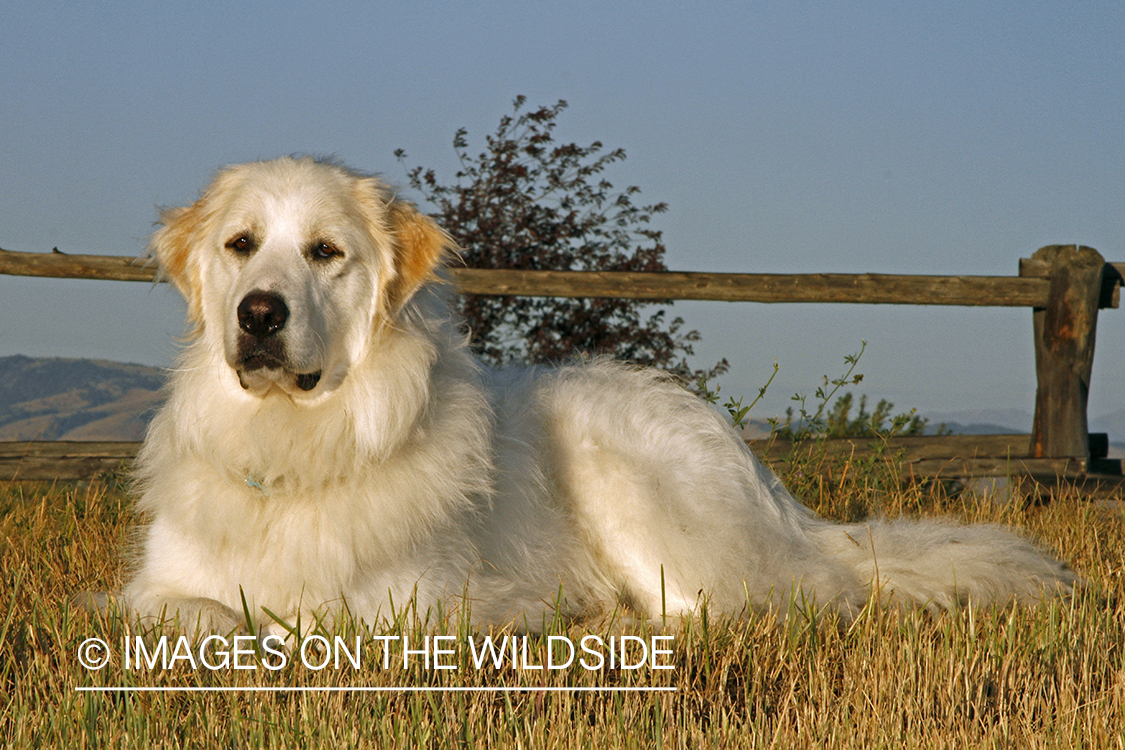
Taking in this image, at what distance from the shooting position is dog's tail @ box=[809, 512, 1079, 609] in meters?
3.30

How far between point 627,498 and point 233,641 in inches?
56.4

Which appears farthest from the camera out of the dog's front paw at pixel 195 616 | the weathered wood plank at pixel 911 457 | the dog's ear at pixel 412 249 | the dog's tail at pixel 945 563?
the weathered wood plank at pixel 911 457

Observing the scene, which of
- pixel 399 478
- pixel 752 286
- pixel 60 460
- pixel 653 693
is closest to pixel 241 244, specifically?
pixel 399 478

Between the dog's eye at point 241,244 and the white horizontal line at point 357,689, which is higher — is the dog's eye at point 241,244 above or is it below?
above

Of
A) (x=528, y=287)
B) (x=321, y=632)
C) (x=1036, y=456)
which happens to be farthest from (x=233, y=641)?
(x=1036, y=456)

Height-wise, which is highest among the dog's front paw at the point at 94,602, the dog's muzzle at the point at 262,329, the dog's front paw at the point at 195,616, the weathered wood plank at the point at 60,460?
the dog's muzzle at the point at 262,329

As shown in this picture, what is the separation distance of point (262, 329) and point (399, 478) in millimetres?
617

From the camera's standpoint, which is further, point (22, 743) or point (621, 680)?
point (621, 680)

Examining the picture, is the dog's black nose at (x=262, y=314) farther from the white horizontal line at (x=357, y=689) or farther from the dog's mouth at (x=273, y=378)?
the white horizontal line at (x=357, y=689)

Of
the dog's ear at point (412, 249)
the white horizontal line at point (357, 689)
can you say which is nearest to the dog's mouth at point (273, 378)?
the dog's ear at point (412, 249)

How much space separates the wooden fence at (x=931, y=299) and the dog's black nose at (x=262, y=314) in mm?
3427

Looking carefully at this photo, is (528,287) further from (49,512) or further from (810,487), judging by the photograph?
(49,512)

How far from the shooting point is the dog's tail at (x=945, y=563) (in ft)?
10.8

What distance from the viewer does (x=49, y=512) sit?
16.8 ft
